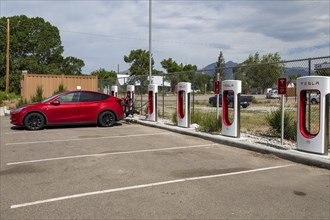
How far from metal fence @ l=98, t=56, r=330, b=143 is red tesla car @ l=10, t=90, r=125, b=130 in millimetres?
3185

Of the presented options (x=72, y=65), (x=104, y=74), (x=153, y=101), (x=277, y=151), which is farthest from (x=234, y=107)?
(x=104, y=74)

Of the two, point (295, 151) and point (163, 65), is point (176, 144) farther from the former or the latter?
point (163, 65)

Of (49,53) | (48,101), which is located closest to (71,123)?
(48,101)

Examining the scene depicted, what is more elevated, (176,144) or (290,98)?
(290,98)

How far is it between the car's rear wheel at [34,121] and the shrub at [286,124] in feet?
25.8

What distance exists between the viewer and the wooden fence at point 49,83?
1036 inches

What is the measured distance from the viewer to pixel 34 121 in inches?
518

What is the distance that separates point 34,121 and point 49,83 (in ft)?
48.2

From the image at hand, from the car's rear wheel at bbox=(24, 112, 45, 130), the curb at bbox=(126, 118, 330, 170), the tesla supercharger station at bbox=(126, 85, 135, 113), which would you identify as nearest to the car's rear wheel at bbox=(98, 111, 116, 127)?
the tesla supercharger station at bbox=(126, 85, 135, 113)

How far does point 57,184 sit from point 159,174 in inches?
69.8

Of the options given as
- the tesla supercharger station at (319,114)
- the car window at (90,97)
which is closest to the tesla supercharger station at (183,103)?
the car window at (90,97)

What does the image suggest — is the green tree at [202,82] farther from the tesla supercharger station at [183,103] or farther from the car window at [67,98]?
the car window at [67,98]

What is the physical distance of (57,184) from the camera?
6.03 meters

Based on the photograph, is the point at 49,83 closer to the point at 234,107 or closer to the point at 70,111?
the point at 70,111
